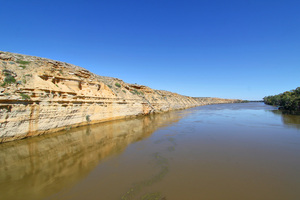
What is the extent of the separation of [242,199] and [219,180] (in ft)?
3.17

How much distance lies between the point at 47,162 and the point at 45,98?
6.57 meters

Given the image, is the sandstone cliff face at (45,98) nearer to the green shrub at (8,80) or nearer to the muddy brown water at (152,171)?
the green shrub at (8,80)

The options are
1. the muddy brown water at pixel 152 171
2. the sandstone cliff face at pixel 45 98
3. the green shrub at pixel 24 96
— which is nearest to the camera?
the muddy brown water at pixel 152 171

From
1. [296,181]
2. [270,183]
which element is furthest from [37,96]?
[296,181]

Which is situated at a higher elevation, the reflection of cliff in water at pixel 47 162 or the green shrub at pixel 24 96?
the green shrub at pixel 24 96

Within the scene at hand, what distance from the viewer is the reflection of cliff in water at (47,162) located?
15.3ft

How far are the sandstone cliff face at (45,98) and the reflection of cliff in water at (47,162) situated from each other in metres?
1.31

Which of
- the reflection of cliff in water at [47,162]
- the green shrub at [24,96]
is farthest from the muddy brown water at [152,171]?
the green shrub at [24,96]

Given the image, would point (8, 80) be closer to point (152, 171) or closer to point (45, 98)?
point (45, 98)

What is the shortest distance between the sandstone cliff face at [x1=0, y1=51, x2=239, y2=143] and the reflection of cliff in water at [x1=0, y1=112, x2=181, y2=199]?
1.31 meters

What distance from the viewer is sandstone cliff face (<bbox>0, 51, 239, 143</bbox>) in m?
9.23

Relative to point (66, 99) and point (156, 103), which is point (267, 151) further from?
point (156, 103)

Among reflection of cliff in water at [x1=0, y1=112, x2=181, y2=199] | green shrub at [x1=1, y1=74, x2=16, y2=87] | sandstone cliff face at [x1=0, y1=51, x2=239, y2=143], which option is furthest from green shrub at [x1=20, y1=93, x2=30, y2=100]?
reflection of cliff in water at [x1=0, y1=112, x2=181, y2=199]

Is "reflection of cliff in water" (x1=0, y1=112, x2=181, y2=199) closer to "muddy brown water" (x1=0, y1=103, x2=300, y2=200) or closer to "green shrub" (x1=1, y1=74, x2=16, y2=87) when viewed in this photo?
"muddy brown water" (x1=0, y1=103, x2=300, y2=200)
